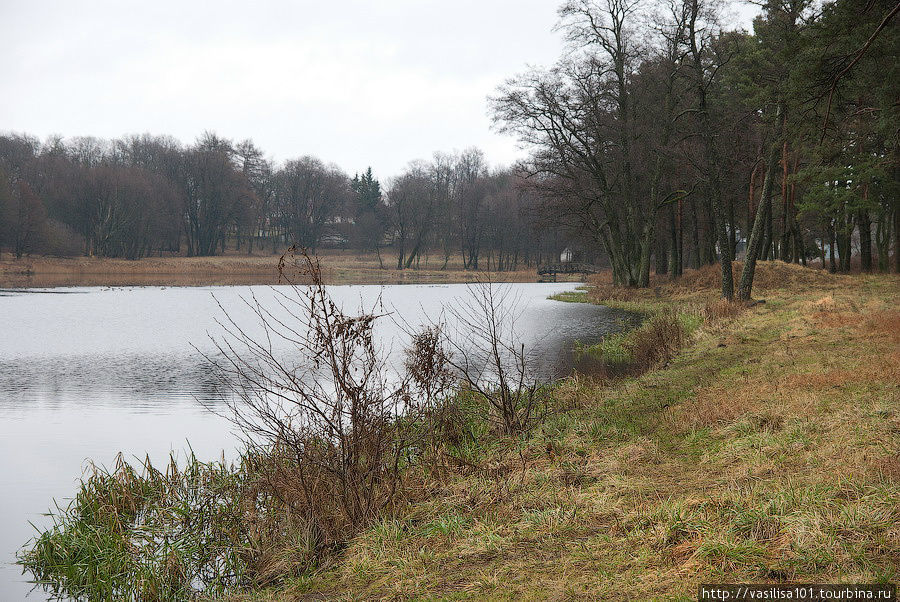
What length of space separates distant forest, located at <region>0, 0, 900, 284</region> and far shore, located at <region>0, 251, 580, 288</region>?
2.06 m

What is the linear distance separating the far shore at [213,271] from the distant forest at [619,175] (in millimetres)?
2061

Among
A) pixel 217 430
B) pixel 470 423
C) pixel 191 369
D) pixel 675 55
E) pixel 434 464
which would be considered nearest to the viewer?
pixel 434 464

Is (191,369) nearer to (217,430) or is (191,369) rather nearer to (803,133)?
(217,430)

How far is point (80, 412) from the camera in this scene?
1157 centimetres

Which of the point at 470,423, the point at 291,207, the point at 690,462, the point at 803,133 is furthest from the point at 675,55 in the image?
the point at 291,207

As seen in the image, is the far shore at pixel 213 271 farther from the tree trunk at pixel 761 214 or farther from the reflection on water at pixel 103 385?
the tree trunk at pixel 761 214

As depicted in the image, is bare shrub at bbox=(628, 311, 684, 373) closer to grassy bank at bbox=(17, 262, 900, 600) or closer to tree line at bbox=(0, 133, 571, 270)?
grassy bank at bbox=(17, 262, 900, 600)

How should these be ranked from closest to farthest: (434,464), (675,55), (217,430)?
1. (434,464)
2. (217,430)
3. (675,55)

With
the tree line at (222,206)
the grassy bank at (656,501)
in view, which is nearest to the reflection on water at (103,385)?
the grassy bank at (656,501)

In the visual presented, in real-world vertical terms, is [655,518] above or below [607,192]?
below

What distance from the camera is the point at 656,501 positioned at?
520 centimetres

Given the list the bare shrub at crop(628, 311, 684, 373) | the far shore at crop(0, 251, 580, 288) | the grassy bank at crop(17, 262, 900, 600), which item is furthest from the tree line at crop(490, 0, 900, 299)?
the far shore at crop(0, 251, 580, 288)

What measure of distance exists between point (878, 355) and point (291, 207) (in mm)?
70591

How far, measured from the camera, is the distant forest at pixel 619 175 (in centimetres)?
1706
